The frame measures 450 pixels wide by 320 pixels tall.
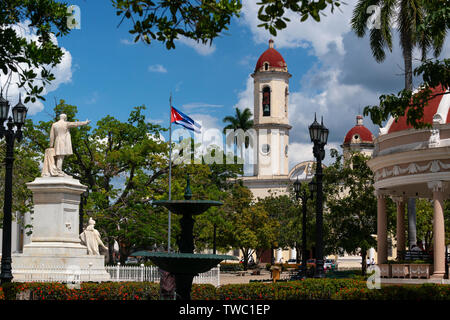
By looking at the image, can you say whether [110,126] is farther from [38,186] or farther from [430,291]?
[430,291]

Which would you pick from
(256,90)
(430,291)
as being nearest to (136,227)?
(430,291)

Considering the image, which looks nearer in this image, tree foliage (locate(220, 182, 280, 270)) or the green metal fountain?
the green metal fountain

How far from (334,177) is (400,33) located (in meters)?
10.2

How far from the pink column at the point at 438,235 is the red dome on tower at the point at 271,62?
6164 centimetres

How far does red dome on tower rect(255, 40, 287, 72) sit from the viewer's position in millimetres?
84750

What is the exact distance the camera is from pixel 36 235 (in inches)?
880

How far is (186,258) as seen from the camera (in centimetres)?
1179

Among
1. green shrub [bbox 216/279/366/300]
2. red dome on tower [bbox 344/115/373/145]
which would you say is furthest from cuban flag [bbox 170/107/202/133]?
red dome on tower [bbox 344/115/373/145]

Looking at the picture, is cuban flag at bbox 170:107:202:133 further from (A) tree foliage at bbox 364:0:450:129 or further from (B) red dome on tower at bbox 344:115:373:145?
(B) red dome on tower at bbox 344:115:373:145

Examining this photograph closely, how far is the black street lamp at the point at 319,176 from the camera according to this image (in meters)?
20.1

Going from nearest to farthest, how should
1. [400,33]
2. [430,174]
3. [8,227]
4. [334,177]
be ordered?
[8,227] < [430,174] < [400,33] < [334,177]

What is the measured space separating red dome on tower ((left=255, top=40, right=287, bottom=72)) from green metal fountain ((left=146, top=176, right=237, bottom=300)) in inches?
2852

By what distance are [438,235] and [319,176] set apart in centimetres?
647

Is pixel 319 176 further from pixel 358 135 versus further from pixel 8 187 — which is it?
pixel 358 135
